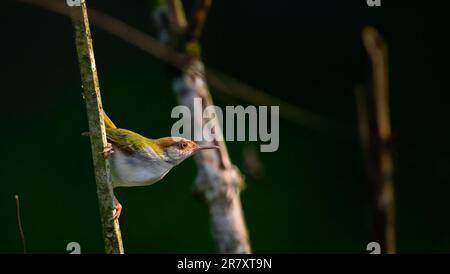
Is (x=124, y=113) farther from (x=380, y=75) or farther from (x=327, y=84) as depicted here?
(x=380, y=75)

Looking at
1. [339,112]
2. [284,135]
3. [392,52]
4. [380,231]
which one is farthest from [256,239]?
[380,231]

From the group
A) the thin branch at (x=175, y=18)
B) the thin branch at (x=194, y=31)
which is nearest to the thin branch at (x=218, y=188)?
the thin branch at (x=194, y=31)

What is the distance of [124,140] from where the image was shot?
2.15 meters

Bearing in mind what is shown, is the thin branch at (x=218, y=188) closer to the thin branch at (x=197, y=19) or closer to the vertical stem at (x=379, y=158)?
the thin branch at (x=197, y=19)

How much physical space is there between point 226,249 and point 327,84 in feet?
8.25

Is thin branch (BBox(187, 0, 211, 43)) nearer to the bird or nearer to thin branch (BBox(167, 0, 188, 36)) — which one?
thin branch (BBox(167, 0, 188, 36))

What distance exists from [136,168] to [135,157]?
67mm

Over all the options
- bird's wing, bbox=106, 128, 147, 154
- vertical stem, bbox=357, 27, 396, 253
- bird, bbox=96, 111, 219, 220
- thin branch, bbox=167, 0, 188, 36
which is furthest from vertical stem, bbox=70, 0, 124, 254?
thin branch, bbox=167, 0, 188, 36

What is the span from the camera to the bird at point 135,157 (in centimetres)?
205

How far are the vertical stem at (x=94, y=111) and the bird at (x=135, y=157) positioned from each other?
148mm

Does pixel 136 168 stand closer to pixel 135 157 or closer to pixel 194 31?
pixel 135 157

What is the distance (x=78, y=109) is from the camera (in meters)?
4.69

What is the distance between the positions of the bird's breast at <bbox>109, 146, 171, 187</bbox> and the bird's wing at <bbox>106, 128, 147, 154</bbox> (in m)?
0.02

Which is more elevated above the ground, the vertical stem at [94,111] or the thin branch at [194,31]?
the thin branch at [194,31]
